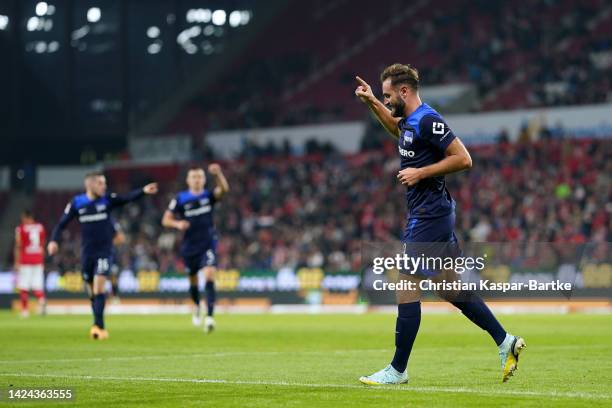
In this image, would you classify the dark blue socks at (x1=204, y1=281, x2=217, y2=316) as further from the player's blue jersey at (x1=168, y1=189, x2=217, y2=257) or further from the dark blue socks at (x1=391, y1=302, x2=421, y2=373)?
the dark blue socks at (x1=391, y1=302, x2=421, y2=373)

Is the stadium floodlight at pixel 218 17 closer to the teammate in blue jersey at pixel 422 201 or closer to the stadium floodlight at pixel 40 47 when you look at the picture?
the stadium floodlight at pixel 40 47

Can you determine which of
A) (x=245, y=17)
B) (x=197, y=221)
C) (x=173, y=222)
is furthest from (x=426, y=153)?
(x=245, y=17)

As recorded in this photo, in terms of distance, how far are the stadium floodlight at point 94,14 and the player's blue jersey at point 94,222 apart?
31.1 m

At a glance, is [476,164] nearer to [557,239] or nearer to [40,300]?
[557,239]

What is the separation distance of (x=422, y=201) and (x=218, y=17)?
45.5m

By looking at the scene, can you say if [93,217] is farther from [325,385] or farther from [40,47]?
[40,47]

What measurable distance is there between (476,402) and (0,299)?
94.0 feet

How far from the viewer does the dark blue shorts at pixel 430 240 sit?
9859 mm

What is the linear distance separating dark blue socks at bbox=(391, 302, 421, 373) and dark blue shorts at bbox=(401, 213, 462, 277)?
0.99 feet

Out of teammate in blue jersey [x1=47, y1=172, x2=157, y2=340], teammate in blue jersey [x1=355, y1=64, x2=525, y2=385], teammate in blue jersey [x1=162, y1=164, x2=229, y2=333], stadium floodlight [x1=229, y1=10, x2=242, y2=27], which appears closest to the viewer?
teammate in blue jersey [x1=355, y1=64, x2=525, y2=385]

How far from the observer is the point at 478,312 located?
10.0 meters

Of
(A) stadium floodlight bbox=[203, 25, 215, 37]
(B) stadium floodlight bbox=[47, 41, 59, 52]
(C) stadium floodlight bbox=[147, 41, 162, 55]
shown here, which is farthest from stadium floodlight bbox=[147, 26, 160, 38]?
(B) stadium floodlight bbox=[47, 41, 59, 52]

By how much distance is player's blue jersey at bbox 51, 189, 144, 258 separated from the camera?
61.4 feet

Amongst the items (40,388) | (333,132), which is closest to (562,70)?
(333,132)
